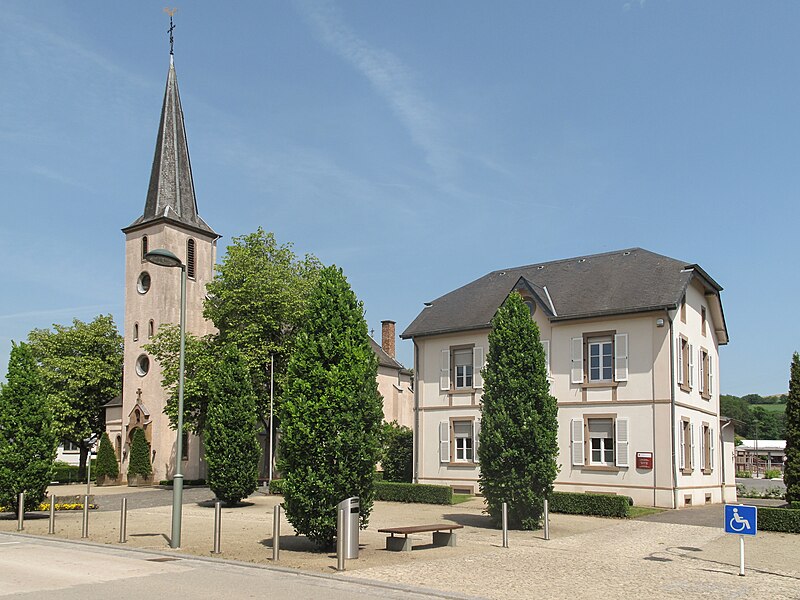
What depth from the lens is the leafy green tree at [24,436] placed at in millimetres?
22016

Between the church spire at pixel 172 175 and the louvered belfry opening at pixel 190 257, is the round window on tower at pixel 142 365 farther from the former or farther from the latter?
the church spire at pixel 172 175

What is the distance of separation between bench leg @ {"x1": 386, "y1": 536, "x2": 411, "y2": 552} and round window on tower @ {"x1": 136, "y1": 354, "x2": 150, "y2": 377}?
3359cm

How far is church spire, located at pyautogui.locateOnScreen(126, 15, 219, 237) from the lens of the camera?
157 feet

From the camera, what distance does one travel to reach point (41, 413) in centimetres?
2289

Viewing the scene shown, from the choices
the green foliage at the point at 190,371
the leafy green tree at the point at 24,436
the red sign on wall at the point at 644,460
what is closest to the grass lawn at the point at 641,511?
the red sign on wall at the point at 644,460

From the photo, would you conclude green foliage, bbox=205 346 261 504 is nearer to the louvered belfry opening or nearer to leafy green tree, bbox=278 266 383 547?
leafy green tree, bbox=278 266 383 547

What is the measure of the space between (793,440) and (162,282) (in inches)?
1379

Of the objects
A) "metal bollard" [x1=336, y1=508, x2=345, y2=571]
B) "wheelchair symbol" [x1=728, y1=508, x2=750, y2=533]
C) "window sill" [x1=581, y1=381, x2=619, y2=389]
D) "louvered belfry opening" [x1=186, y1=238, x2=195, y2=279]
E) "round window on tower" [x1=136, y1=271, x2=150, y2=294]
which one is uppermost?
"louvered belfry opening" [x1=186, y1=238, x2=195, y2=279]

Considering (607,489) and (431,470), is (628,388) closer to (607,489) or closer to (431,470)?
(607,489)

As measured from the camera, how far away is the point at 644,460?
88.8ft

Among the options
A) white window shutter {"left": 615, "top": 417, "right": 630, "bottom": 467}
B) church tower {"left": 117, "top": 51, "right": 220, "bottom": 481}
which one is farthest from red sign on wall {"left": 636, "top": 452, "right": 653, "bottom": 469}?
church tower {"left": 117, "top": 51, "right": 220, "bottom": 481}

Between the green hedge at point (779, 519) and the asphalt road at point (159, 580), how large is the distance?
13453 millimetres

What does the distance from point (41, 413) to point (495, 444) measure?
43.4 feet

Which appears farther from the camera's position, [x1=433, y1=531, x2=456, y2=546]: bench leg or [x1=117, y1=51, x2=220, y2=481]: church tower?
[x1=117, y1=51, x2=220, y2=481]: church tower
